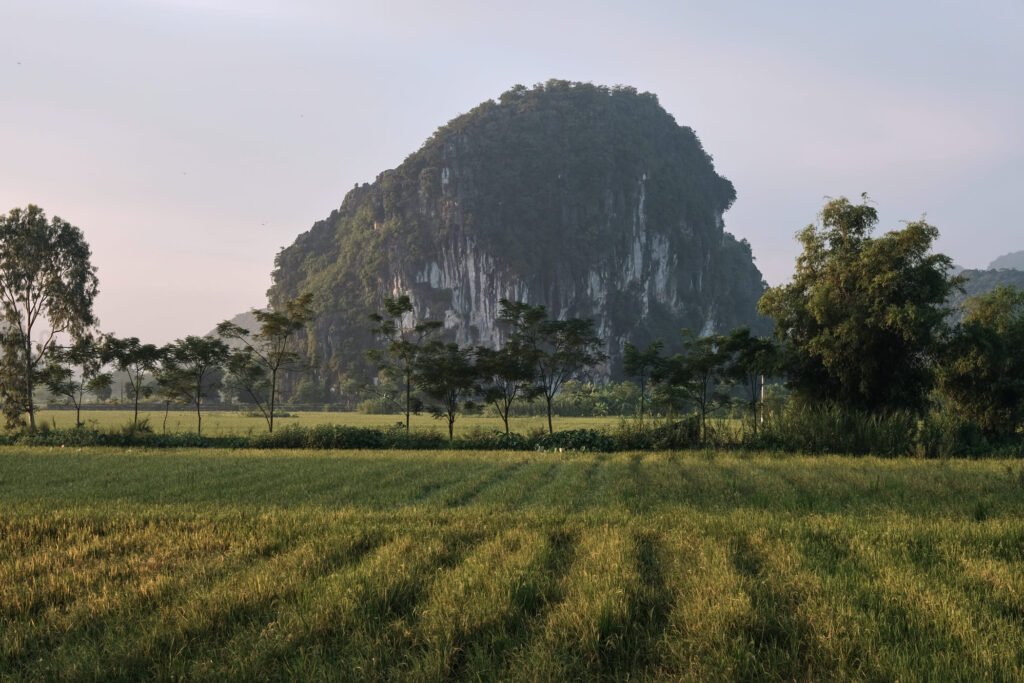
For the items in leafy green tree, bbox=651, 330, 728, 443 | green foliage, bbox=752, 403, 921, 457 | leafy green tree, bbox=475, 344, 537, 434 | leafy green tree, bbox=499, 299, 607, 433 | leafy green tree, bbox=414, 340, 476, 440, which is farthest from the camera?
leafy green tree, bbox=499, 299, 607, 433

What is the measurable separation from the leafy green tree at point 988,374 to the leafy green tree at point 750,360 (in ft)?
22.8

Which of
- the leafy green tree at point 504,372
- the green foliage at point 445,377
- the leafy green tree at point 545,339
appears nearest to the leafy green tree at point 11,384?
the green foliage at point 445,377

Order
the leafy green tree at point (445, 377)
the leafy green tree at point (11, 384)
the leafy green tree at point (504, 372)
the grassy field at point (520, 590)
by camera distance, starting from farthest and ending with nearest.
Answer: the leafy green tree at point (11, 384) → the leafy green tree at point (445, 377) → the leafy green tree at point (504, 372) → the grassy field at point (520, 590)

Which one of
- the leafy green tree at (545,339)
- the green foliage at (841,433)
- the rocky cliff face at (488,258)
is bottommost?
the green foliage at (841,433)

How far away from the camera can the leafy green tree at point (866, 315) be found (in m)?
23.9

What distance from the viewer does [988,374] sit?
25812 mm

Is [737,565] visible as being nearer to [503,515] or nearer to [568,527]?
[568,527]

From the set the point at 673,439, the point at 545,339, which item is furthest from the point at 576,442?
the point at 545,339

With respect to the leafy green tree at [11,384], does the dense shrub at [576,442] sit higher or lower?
lower

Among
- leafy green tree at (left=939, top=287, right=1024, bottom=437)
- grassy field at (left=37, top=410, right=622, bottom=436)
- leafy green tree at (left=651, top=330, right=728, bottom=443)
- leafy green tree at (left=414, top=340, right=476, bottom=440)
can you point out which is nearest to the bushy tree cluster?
leafy green tree at (left=414, top=340, right=476, bottom=440)

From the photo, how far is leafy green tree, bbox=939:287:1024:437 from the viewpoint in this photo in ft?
82.5

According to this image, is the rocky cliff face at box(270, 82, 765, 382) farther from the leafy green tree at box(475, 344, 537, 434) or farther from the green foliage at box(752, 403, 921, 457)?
the green foliage at box(752, 403, 921, 457)

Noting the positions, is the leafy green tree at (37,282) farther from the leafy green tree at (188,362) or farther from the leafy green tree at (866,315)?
the leafy green tree at (866,315)

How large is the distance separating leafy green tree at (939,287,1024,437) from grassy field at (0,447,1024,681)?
19970mm
